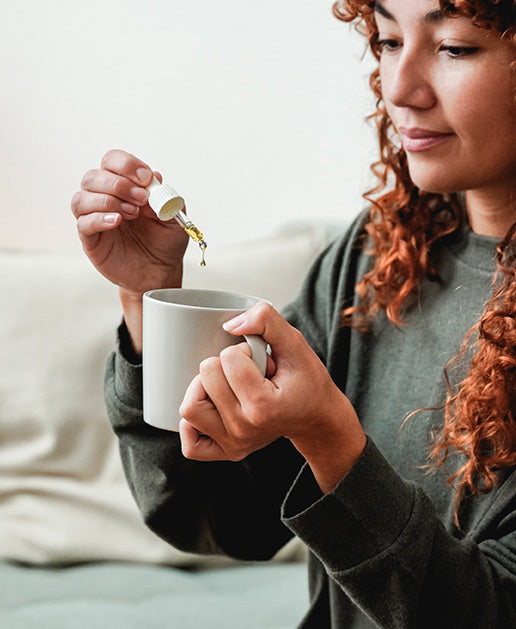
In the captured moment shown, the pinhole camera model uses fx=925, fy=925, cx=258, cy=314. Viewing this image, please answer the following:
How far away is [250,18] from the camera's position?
6.09 ft

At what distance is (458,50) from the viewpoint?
0.91 meters

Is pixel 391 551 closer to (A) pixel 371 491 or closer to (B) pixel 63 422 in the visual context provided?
(A) pixel 371 491

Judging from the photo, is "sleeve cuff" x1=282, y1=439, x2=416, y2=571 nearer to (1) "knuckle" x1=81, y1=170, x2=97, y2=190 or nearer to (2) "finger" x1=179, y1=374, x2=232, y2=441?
(2) "finger" x1=179, y1=374, x2=232, y2=441

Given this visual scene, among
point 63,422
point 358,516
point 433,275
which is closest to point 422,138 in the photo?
point 433,275

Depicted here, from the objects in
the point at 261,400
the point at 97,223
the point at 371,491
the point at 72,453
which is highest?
the point at 97,223

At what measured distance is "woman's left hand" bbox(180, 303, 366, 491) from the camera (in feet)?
2.37

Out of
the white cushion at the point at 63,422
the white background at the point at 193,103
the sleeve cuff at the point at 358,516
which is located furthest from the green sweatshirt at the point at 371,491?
the white background at the point at 193,103

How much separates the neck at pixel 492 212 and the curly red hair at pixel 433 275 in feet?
0.11

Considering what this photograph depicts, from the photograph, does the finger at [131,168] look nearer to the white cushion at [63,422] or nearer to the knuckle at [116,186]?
the knuckle at [116,186]

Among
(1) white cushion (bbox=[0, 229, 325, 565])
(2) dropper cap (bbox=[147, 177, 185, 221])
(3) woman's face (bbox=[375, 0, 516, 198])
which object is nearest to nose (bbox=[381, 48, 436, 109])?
(3) woman's face (bbox=[375, 0, 516, 198])

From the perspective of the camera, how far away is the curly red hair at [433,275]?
93 centimetres

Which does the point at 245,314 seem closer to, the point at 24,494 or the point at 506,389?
the point at 506,389

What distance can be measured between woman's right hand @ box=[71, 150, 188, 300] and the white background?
0.86 m

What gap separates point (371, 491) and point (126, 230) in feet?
1.28
